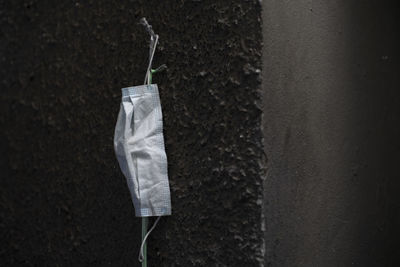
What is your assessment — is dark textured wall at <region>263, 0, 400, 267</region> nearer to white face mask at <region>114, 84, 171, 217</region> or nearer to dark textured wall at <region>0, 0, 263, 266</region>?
dark textured wall at <region>0, 0, 263, 266</region>

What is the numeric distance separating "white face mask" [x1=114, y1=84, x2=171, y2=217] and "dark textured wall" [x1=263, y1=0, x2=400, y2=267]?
452 mm

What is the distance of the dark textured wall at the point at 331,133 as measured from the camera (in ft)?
6.63

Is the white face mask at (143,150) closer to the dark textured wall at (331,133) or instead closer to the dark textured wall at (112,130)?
the dark textured wall at (112,130)

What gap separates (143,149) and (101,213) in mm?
443

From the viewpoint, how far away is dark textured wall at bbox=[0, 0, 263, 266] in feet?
6.43

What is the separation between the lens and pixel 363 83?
2871 millimetres

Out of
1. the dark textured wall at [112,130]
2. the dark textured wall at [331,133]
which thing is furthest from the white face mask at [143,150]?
the dark textured wall at [331,133]

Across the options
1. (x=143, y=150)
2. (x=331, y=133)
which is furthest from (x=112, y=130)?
(x=331, y=133)

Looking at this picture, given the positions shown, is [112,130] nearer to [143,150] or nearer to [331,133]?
[143,150]

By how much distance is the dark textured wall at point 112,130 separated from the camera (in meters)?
1.96

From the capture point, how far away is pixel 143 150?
2.07 meters

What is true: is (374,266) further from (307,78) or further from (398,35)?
(398,35)

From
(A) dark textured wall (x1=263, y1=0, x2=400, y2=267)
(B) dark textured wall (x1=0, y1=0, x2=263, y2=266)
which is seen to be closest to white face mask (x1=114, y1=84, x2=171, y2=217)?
(B) dark textured wall (x1=0, y1=0, x2=263, y2=266)

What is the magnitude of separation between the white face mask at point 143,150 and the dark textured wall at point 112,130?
47 mm
